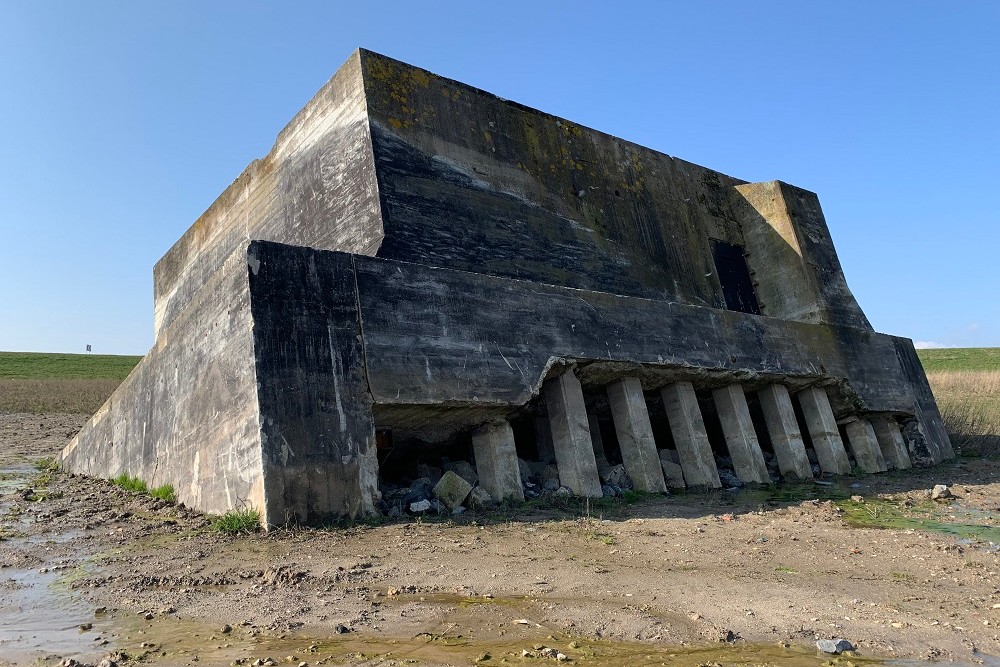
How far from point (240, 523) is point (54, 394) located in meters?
22.4

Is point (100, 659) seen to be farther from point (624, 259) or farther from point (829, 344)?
point (829, 344)

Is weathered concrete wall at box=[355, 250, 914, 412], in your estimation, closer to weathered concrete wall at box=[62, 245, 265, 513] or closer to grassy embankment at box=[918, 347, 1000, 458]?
weathered concrete wall at box=[62, 245, 265, 513]

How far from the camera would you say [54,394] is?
965 inches

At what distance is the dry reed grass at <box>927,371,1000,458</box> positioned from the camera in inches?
583

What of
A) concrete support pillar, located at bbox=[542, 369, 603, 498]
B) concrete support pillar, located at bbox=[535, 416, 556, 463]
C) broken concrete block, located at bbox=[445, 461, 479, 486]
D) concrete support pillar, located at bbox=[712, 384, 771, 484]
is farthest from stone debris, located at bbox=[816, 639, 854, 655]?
concrete support pillar, located at bbox=[712, 384, 771, 484]

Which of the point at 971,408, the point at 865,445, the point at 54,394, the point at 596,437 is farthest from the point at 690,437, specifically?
the point at 54,394

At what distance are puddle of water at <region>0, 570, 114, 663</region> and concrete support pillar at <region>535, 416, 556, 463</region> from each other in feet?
17.5

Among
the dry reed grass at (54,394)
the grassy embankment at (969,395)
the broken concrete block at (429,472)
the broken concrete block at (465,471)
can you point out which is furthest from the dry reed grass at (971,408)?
the dry reed grass at (54,394)

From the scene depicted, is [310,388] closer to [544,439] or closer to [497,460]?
[497,460]

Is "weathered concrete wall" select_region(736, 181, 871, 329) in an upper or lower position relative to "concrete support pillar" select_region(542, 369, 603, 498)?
upper

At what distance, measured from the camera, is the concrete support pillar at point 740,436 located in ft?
32.1

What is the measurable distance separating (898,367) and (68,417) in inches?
773

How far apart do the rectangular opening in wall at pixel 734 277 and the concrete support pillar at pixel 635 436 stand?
14.1 ft

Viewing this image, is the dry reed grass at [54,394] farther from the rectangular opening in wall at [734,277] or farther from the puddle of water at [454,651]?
the puddle of water at [454,651]
